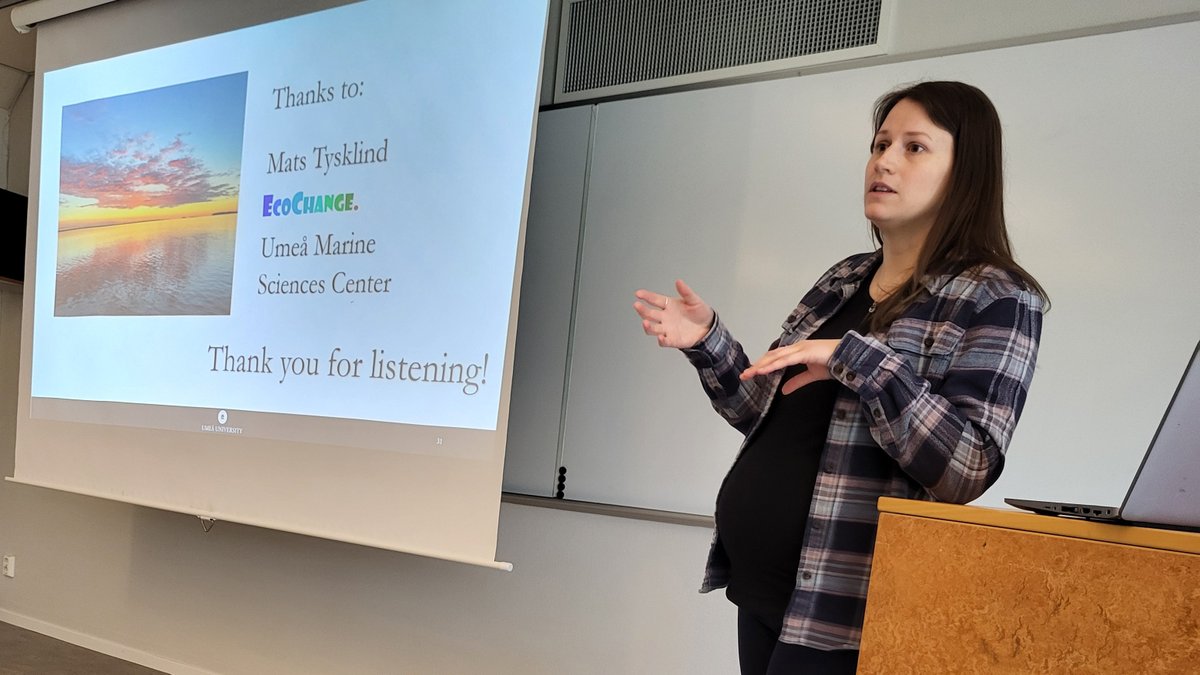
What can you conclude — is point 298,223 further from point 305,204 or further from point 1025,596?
point 1025,596

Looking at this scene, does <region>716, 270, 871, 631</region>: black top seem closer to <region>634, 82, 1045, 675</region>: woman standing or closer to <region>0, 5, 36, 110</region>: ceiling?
<region>634, 82, 1045, 675</region>: woman standing

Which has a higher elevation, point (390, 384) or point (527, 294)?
point (527, 294)

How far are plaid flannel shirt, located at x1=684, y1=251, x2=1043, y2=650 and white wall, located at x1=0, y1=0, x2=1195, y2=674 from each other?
1.43m

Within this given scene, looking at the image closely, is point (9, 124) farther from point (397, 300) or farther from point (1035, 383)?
Answer: point (1035, 383)

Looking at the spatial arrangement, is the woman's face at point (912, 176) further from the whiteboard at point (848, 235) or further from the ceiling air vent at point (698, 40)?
the ceiling air vent at point (698, 40)

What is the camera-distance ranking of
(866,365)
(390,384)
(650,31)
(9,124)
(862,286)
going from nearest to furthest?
1. (866,365)
2. (862,286)
3. (390,384)
4. (650,31)
5. (9,124)

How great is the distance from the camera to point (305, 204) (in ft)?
9.74

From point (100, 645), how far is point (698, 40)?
11.1 ft

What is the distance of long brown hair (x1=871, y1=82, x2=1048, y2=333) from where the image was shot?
1.23 metres

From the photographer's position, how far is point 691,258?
8.98 feet

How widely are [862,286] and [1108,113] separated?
3.85 ft

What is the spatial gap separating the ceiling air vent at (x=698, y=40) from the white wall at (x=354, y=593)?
0.61 feet

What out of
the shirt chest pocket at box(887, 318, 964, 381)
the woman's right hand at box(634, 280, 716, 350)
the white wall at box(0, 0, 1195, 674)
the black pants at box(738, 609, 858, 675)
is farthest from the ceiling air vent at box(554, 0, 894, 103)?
the black pants at box(738, 609, 858, 675)

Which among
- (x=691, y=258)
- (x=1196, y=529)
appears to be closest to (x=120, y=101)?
(x=691, y=258)
